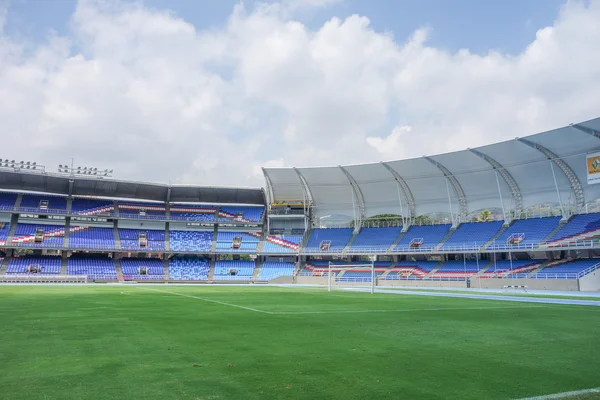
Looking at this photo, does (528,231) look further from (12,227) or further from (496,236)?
(12,227)

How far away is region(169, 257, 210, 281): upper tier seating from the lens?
58.4 m

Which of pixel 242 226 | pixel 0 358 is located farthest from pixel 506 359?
pixel 242 226

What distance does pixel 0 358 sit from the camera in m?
7.98

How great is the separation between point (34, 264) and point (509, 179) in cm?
5453

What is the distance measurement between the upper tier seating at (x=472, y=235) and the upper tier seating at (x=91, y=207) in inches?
1695

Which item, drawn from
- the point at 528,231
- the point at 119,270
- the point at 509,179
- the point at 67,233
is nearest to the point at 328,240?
the point at 509,179

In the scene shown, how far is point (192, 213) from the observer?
215 feet

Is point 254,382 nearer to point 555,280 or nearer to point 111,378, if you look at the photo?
point 111,378

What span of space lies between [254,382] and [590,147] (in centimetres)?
4193

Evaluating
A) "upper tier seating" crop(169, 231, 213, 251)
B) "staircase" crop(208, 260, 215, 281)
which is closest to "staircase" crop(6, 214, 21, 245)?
"upper tier seating" crop(169, 231, 213, 251)

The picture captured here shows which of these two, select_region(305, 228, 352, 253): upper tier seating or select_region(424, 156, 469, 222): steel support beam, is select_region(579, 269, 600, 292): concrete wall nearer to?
select_region(424, 156, 469, 222): steel support beam

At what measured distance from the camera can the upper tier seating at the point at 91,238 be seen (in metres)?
56.1

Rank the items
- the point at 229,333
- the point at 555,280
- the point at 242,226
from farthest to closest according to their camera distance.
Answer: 1. the point at 242,226
2. the point at 555,280
3. the point at 229,333

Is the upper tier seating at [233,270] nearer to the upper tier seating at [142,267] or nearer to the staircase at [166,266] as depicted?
the staircase at [166,266]
